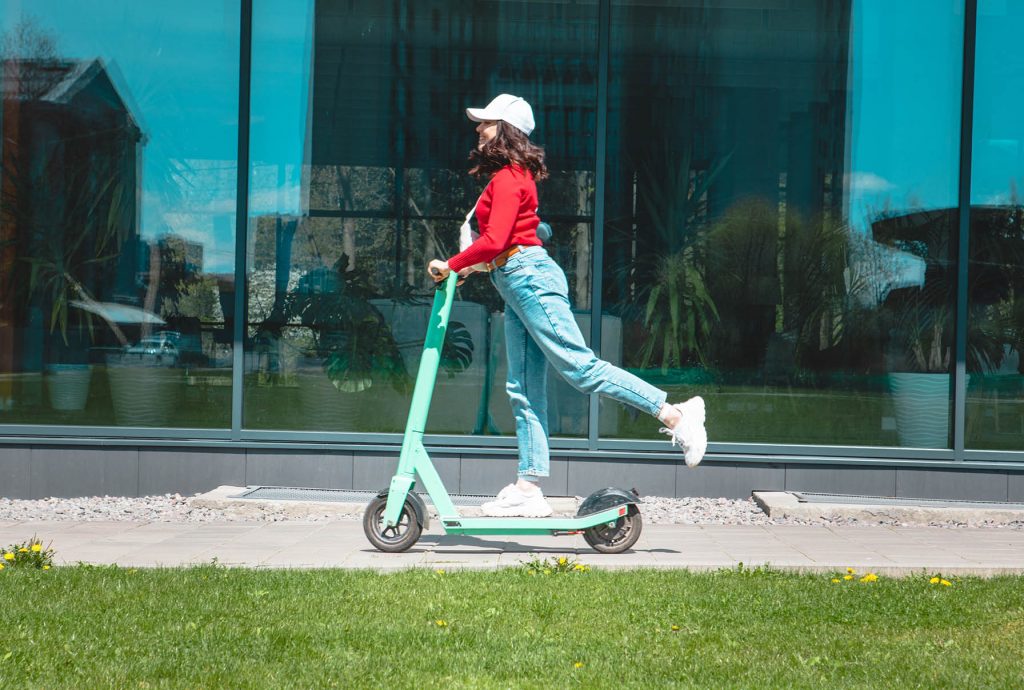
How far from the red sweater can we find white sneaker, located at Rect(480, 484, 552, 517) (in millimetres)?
997

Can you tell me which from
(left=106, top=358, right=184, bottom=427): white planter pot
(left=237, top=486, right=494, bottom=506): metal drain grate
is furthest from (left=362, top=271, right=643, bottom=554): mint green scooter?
(left=106, top=358, right=184, bottom=427): white planter pot

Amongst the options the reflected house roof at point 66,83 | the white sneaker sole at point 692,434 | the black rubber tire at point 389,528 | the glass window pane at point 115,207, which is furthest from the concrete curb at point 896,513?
the reflected house roof at point 66,83

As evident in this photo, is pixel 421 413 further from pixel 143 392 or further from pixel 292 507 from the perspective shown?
pixel 143 392

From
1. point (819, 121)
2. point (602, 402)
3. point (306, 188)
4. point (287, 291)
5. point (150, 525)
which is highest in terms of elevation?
point (819, 121)

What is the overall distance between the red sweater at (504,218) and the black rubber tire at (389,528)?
103cm

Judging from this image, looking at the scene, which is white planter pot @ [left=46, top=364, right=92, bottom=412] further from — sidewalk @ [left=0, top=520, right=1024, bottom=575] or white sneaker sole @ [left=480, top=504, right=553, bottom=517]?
white sneaker sole @ [left=480, top=504, right=553, bottom=517]

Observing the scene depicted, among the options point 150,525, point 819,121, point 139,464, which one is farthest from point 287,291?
point 819,121

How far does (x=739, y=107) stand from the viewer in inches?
283

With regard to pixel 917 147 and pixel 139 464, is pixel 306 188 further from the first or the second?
pixel 917 147

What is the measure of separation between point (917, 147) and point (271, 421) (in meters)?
4.37

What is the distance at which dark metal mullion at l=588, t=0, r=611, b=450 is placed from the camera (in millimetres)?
7051

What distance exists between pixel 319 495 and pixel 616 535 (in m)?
2.40

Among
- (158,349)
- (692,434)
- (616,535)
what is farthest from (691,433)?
(158,349)

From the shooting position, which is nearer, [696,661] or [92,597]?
[696,661]
